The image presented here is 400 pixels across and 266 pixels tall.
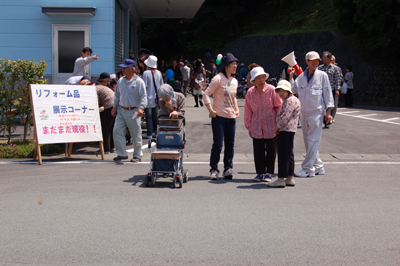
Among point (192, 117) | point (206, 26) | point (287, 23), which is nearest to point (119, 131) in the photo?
point (192, 117)

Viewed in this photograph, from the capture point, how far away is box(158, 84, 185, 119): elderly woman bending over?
7316mm

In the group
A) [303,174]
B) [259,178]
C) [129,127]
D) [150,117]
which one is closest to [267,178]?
[259,178]

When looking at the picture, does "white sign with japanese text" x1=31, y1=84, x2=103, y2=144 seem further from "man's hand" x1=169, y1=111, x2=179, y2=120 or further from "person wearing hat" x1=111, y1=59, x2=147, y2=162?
"man's hand" x1=169, y1=111, x2=179, y2=120

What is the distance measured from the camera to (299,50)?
2864cm

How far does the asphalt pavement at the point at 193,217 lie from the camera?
4254 millimetres

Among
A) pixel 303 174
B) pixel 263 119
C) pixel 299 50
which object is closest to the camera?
pixel 263 119

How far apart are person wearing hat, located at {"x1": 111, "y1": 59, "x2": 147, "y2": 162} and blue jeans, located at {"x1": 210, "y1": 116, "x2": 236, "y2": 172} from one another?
2004mm

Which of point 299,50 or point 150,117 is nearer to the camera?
point 150,117

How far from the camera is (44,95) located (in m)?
9.01

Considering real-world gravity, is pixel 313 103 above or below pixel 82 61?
below

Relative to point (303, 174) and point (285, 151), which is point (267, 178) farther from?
point (303, 174)

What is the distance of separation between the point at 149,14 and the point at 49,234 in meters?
23.6

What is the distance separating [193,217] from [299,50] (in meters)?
24.9

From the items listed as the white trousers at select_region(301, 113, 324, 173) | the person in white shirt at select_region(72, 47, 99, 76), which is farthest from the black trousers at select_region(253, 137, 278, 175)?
the person in white shirt at select_region(72, 47, 99, 76)
